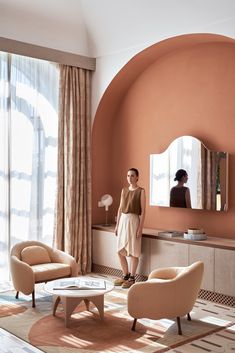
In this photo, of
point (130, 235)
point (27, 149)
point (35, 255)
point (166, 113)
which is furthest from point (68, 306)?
point (166, 113)

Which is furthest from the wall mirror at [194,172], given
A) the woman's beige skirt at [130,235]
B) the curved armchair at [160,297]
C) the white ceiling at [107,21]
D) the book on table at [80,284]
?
the book on table at [80,284]

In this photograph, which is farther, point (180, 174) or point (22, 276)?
point (180, 174)

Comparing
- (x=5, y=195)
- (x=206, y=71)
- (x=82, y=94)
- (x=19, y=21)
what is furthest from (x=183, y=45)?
(x=5, y=195)

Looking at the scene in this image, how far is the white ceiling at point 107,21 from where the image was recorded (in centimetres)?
572

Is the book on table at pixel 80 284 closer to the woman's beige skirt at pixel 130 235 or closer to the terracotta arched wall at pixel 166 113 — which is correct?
the woman's beige skirt at pixel 130 235

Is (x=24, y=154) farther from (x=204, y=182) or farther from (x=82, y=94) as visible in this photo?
(x=204, y=182)

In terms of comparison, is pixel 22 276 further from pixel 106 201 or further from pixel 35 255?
pixel 106 201

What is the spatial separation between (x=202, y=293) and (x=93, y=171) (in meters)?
2.63

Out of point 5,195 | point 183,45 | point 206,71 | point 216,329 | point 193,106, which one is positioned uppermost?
point 183,45

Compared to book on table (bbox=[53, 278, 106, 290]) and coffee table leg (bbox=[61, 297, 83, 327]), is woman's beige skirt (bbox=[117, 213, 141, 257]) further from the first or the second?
coffee table leg (bbox=[61, 297, 83, 327])

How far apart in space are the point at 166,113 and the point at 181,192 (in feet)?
3.97

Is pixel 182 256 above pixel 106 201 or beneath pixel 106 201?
beneath

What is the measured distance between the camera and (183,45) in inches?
258

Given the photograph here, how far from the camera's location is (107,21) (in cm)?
666
